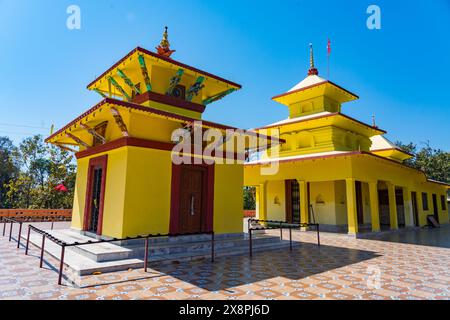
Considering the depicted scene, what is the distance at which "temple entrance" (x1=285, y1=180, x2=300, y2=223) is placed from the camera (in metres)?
16.2

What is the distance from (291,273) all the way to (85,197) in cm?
734

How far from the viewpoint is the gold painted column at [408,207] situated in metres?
18.1

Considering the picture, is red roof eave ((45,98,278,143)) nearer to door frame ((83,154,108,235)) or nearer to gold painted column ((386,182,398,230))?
door frame ((83,154,108,235))

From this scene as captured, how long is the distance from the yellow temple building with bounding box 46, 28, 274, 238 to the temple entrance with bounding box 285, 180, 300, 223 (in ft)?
24.5

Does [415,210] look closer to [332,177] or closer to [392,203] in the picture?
[392,203]

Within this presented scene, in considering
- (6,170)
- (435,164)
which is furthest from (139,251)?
(435,164)

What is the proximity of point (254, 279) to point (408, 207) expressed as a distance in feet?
57.0

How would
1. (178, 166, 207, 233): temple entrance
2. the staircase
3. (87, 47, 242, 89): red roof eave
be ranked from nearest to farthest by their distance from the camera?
the staircase
(87, 47, 242, 89): red roof eave
(178, 166, 207, 233): temple entrance

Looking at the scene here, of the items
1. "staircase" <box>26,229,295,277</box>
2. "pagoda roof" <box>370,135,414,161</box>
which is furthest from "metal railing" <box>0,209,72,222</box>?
"pagoda roof" <box>370,135,414,161</box>

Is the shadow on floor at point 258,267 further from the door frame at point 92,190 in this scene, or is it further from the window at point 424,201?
the window at point 424,201

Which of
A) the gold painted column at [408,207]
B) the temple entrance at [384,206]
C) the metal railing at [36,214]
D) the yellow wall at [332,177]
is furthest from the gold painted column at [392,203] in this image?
the metal railing at [36,214]

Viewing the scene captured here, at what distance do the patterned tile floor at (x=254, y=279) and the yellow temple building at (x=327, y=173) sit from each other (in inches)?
236
